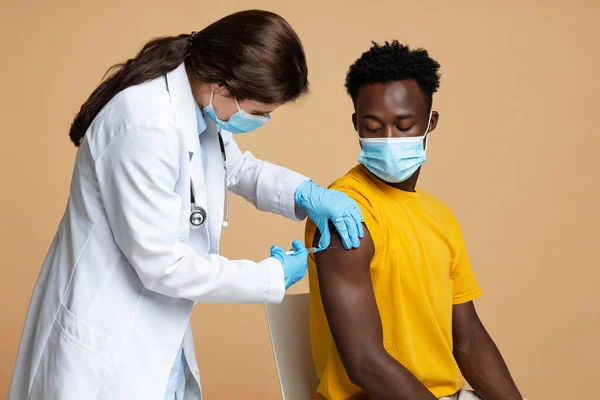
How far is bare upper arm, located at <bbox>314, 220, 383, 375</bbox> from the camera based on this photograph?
1725mm

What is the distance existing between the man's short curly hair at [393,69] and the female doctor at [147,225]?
12.2 inches

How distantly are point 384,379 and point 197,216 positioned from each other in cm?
54

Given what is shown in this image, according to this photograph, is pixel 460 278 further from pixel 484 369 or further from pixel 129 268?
pixel 129 268

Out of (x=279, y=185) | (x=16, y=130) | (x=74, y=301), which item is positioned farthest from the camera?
(x=16, y=130)

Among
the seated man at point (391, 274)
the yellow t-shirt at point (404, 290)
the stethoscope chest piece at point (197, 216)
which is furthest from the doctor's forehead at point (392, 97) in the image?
the stethoscope chest piece at point (197, 216)

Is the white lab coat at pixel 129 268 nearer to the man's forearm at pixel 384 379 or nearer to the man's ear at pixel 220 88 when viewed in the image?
the man's ear at pixel 220 88

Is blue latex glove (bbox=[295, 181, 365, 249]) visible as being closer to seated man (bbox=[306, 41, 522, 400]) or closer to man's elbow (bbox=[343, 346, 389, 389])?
seated man (bbox=[306, 41, 522, 400])

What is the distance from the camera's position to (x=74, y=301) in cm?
154

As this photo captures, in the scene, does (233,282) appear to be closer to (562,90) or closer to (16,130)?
(16,130)

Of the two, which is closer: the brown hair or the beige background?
the brown hair

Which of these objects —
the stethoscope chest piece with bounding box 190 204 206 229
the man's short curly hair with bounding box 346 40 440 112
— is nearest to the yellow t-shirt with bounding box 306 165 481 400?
the man's short curly hair with bounding box 346 40 440 112

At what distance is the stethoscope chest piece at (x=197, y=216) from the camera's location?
1.61 m

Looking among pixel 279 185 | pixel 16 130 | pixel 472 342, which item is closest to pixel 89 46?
pixel 16 130

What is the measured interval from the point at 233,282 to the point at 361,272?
0.34 m
